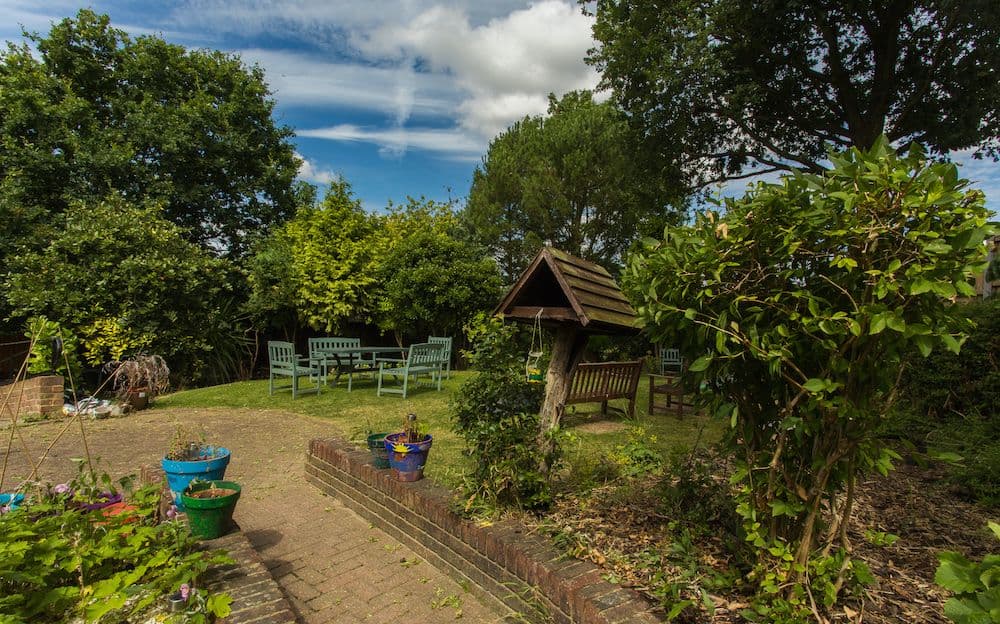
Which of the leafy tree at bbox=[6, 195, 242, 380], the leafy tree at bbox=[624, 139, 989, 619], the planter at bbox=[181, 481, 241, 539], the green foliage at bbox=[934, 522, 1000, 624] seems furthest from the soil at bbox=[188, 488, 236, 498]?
the leafy tree at bbox=[6, 195, 242, 380]

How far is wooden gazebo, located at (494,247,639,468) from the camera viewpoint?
354 cm

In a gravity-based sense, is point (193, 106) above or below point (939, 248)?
above

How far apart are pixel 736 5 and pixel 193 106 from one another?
14810mm

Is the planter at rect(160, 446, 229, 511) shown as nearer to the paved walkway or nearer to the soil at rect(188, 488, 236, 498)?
the soil at rect(188, 488, 236, 498)

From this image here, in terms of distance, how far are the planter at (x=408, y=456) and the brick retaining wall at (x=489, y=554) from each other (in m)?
0.07

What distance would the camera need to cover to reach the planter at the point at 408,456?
3.59m

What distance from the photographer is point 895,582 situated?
7.72 ft

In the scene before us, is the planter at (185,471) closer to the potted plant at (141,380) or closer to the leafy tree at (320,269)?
the potted plant at (141,380)

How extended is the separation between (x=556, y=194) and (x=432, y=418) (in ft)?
45.9

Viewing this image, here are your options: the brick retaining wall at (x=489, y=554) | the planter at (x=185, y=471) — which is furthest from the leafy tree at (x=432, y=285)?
the planter at (x=185, y=471)

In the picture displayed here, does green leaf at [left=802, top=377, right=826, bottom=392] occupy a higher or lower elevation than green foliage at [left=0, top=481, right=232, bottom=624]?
higher

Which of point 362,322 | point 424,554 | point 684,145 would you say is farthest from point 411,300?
point 424,554

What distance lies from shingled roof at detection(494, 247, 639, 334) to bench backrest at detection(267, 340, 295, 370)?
629 cm

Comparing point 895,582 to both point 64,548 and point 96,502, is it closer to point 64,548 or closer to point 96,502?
point 64,548
